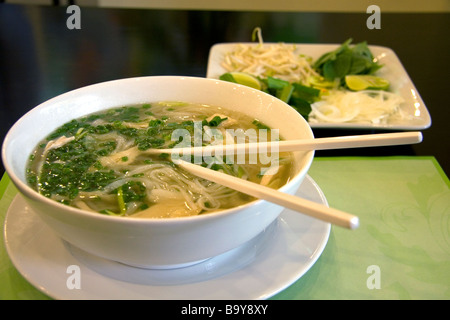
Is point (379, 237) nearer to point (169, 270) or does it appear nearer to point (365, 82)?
point (169, 270)

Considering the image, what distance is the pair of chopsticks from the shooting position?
893mm

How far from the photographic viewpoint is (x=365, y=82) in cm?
263

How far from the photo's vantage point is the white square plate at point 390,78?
83.7 inches

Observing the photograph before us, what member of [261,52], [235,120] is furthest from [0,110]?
[261,52]

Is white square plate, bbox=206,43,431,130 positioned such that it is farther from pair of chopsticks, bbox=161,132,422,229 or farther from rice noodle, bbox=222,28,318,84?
pair of chopsticks, bbox=161,132,422,229

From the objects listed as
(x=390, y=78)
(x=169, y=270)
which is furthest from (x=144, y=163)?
(x=390, y=78)

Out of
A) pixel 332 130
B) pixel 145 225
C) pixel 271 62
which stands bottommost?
pixel 332 130

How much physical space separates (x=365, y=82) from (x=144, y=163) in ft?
5.24

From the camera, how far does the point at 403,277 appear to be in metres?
1.27

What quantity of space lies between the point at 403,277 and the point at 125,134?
104cm

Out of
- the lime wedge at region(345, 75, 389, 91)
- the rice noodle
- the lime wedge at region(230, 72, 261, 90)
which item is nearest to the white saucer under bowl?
the lime wedge at region(230, 72, 261, 90)

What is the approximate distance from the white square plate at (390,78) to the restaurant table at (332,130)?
0.24 feet

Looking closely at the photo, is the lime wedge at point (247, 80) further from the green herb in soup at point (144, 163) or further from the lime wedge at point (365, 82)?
the green herb in soup at point (144, 163)
